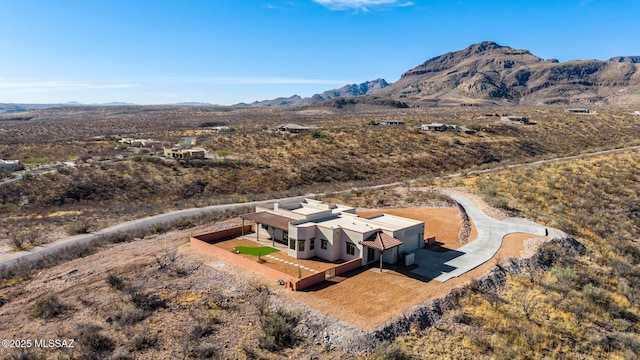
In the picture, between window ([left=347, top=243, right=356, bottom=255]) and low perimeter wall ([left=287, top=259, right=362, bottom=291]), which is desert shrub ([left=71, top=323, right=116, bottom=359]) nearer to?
low perimeter wall ([left=287, top=259, right=362, bottom=291])

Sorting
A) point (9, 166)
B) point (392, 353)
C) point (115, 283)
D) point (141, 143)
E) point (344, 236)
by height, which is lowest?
point (115, 283)

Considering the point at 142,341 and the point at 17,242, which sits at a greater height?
the point at 142,341

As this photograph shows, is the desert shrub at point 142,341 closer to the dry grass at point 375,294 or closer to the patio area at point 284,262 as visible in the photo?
the dry grass at point 375,294

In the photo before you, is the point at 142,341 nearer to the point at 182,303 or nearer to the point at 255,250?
the point at 182,303

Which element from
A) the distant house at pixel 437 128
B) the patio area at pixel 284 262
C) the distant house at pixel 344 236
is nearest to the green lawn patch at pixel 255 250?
the patio area at pixel 284 262

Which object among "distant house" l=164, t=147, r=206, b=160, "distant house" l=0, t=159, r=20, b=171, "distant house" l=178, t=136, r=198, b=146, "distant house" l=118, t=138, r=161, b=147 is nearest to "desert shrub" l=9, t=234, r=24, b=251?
"distant house" l=0, t=159, r=20, b=171

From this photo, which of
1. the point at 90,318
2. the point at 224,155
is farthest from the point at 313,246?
the point at 224,155

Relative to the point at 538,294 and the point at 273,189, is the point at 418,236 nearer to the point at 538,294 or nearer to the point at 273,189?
the point at 538,294

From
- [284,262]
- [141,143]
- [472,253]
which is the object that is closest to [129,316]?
[284,262]
